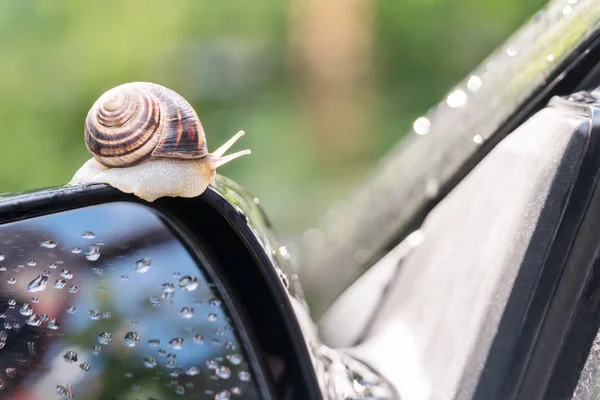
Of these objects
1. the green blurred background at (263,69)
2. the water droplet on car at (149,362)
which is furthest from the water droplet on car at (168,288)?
the green blurred background at (263,69)

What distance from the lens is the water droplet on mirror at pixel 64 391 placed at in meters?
1.08

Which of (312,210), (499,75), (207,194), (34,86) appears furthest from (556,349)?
(34,86)

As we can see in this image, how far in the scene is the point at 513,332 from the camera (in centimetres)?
120

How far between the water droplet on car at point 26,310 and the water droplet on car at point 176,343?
24 cm

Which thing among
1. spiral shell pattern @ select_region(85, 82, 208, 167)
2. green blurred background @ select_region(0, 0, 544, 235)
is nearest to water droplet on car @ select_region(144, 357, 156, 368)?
spiral shell pattern @ select_region(85, 82, 208, 167)

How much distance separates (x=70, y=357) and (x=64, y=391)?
0.18ft

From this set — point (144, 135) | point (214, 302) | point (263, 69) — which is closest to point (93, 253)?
point (214, 302)

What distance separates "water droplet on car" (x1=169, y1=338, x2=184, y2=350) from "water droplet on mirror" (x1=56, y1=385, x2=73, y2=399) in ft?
0.61

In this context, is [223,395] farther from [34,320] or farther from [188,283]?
[34,320]

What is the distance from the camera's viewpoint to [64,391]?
109 centimetres

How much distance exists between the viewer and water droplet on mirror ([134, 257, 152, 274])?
1.20m

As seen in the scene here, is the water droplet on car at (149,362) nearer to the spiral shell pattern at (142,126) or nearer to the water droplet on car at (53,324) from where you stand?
the water droplet on car at (53,324)

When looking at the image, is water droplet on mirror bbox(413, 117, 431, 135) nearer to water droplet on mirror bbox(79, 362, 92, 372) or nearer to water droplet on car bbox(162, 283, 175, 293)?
water droplet on car bbox(162, 283, 175, 293)

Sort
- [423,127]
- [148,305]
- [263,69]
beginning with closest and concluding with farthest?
[148,305] → [423,127] → [263,69]
